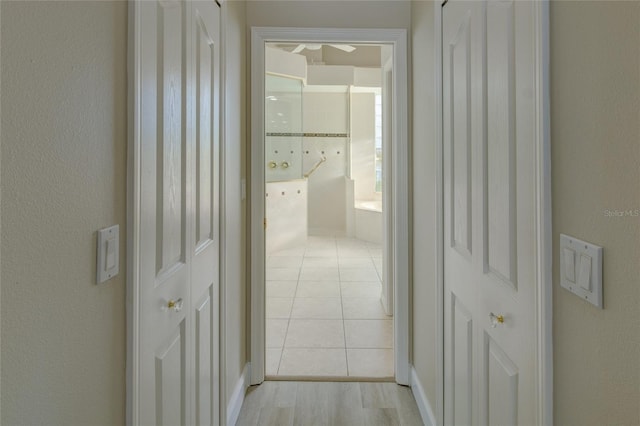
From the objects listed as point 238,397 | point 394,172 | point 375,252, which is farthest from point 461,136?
point 375,252

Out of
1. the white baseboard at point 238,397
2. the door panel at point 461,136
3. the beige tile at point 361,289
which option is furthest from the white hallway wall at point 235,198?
the beige tile at point 361,289

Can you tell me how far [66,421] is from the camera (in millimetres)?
691

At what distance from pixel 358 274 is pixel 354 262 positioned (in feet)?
1.88

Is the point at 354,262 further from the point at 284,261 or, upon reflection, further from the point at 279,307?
the point at 279,307

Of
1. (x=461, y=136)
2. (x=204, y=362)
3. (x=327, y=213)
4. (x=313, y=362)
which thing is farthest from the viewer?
(x=327, y=213)

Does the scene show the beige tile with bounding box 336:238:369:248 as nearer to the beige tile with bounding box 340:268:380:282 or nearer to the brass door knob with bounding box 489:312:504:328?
the beige tile with bounding box 340:268:380:282

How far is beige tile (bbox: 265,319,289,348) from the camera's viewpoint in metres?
2.75

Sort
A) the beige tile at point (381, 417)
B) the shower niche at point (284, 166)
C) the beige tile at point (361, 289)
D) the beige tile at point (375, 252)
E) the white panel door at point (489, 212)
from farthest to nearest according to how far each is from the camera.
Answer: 1. the shower niche at point (284, 166)
2. the beige tile at point (375, 252)
3. the beige tile at point (361, 289)
4. the beige tile at point (381, 417)
5. the white panel door at point (489, 212)

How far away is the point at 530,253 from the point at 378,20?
5.72 ft

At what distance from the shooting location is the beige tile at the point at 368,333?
8.92 ft

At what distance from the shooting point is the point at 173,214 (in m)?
1.15

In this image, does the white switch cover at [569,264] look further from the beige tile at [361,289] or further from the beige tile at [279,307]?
the beige tile at [361,289]

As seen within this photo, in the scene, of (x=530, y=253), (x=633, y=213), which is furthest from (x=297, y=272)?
(x=633, y=213)

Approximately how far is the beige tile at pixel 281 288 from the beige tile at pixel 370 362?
1311mm
